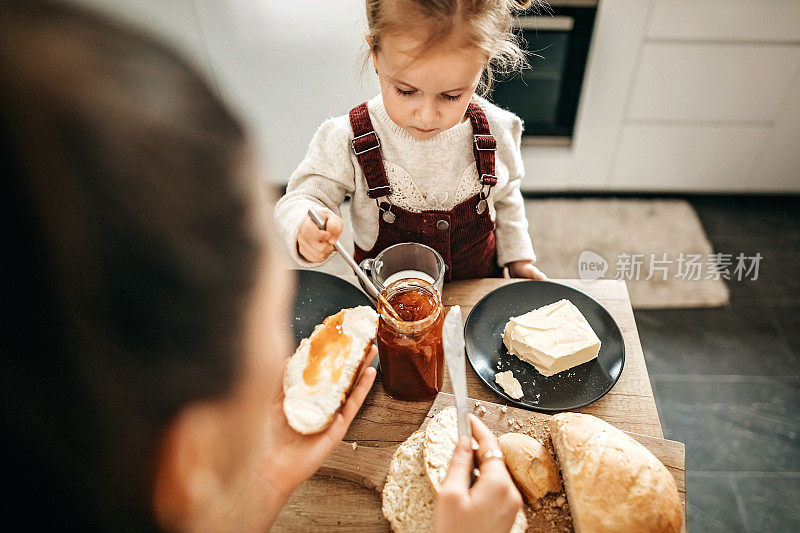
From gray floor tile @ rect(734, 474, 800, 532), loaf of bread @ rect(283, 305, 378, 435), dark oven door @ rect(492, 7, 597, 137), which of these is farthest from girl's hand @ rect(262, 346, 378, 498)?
dark oven door @ rect(492, 7, 597, 137)

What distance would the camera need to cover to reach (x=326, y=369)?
823 millimetres

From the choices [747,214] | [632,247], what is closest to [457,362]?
[632,247]

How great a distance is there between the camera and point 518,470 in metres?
0.75

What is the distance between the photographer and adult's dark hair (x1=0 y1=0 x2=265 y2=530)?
0.16 metres

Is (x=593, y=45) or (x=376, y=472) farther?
(x=593, y=45)

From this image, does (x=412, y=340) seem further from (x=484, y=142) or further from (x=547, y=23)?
(x=547, y=23)

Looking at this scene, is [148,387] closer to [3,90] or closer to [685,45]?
[3,90]

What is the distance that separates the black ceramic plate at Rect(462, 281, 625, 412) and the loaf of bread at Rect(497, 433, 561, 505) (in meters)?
0.09

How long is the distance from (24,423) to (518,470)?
693 mm

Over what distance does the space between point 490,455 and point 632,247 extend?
6.45 feet

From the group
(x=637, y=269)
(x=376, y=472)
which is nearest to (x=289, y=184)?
(x=376, y=472)

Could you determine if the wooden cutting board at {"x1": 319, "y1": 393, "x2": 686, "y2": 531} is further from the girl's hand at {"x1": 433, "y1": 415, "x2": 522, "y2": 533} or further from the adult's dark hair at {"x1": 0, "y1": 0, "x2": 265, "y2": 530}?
the adult's dark hair at {"x1": 0, "y1": 0, "x2": 265, "y2": 530}

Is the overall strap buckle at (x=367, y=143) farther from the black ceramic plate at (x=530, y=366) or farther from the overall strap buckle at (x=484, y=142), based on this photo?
the black ceramic plate at (x=530, y=366)

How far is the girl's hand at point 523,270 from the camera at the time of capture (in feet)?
4.11
